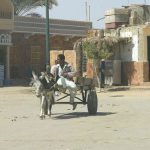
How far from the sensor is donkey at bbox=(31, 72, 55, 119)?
15.0 meters

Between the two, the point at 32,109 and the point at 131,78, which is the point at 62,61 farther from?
the point at 131,78

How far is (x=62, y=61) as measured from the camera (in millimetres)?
15898

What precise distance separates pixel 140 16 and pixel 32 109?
1957 centimetres

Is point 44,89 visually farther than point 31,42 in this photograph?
No

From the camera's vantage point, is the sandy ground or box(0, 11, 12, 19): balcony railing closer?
the sandy ground

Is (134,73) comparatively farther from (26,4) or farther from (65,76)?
(26,4)

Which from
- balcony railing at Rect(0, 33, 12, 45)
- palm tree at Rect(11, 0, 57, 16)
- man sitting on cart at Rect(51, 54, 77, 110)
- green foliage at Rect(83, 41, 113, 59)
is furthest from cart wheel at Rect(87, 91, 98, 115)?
palm tree at Rect(11, 0, 57, 16)

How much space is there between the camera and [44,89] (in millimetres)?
15094

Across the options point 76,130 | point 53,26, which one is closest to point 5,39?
point 53,26

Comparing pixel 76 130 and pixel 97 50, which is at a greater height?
pixel 97 50

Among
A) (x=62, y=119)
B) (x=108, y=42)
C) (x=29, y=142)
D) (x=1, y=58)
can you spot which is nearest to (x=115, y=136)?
(x=29, y=142)

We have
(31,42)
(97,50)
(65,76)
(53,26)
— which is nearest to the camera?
(65,76)

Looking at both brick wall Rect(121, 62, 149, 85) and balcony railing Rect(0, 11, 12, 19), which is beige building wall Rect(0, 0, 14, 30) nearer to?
balcony railing Rect(0, 11, 12, 19)

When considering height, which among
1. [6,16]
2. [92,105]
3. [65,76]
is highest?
[6,16]
